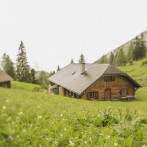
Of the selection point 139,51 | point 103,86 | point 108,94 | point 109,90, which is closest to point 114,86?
point 109,90

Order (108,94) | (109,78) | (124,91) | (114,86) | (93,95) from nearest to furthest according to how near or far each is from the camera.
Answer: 1. (93,95)
2. (109,78)
3. (108,94)
4. (114,86)
5. (124,91)

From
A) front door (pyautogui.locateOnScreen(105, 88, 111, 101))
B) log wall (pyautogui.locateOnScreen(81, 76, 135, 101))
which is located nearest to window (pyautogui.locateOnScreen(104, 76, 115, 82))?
log wall (pyautogui.locateOnScreen(81, 76, 135, 101))

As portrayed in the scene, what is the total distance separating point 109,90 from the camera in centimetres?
2830

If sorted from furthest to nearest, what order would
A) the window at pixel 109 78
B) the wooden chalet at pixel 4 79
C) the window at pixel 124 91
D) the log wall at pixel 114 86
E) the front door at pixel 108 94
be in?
the window at pixel 124 91 < the front door at pixel 108 94 < the window at pixel 109 78 < the log wall at pixel 114 86 < the wooden chalet at pixel 4 79

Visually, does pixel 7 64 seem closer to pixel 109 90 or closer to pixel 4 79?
pixel 4 79

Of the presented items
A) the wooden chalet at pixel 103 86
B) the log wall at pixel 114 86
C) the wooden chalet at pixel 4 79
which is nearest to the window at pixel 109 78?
the wooden chalet at pixel 103 86

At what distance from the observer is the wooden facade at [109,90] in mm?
25953

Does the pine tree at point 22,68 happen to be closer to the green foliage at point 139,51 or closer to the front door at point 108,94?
the front door at point 108,94

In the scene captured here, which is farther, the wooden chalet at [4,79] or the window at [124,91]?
the window at [124,91]

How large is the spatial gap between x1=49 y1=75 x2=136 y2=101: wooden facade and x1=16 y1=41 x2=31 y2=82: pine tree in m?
19.9

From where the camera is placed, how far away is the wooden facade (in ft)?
85.1

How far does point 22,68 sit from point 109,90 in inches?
1013

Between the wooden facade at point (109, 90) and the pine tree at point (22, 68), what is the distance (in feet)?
65.4

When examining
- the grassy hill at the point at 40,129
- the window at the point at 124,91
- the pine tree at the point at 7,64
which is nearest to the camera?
the grassy hill at the point at 40,129
